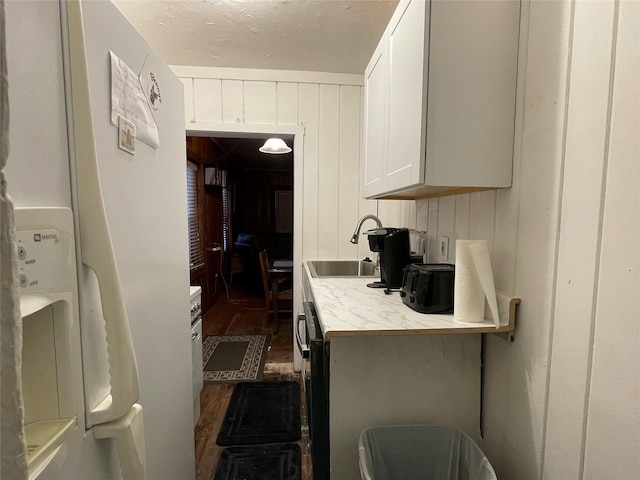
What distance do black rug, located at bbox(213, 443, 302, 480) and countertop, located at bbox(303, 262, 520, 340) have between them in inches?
39.3

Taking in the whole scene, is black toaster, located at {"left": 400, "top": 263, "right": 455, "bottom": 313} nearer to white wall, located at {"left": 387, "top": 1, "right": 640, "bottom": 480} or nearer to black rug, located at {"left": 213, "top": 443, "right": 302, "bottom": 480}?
white wall, located at {"left": 387, "top": 1, "right": 640, "bottom": 480}

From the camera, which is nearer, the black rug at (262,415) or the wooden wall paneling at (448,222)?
the wooden wall paneling at (448,222)

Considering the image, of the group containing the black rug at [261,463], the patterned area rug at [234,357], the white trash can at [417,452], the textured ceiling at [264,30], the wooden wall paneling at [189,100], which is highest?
the textured ceiling at [264,30]

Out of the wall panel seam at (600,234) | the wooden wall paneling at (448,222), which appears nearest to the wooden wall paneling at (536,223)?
the wall panel seam at (600,234)

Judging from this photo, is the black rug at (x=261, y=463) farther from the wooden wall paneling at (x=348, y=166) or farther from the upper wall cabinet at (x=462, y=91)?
the upper wall cabinet at (x=462, y=91)

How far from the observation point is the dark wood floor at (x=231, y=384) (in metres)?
1.89

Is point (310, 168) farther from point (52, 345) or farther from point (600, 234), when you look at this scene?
point (52, 345)

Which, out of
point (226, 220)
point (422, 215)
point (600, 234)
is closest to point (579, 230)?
point (600, 234)

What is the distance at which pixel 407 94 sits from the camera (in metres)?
1.22

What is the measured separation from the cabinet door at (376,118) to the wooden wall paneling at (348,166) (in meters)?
0.80

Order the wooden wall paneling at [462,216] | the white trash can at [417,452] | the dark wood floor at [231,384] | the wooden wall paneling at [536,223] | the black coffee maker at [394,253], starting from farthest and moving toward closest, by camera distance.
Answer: the dark wood floor at [231,384]
the black coffee maker at [394,253]
the wooden wall paneling at [462,216]
the white trash can at [417,452]
the wooden wall paneling at [536,223]

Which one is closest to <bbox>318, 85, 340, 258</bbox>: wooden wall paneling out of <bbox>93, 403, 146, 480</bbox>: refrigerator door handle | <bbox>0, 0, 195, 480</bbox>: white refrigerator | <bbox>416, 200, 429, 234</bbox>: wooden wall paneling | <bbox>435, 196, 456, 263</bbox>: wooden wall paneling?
<bbox>416, 200, 429, 234</bbox>: wooden wall paneling

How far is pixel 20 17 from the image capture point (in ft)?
1.57

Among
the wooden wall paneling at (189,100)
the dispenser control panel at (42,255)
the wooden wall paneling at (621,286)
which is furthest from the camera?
the wooden wall paneling at (189,100)
